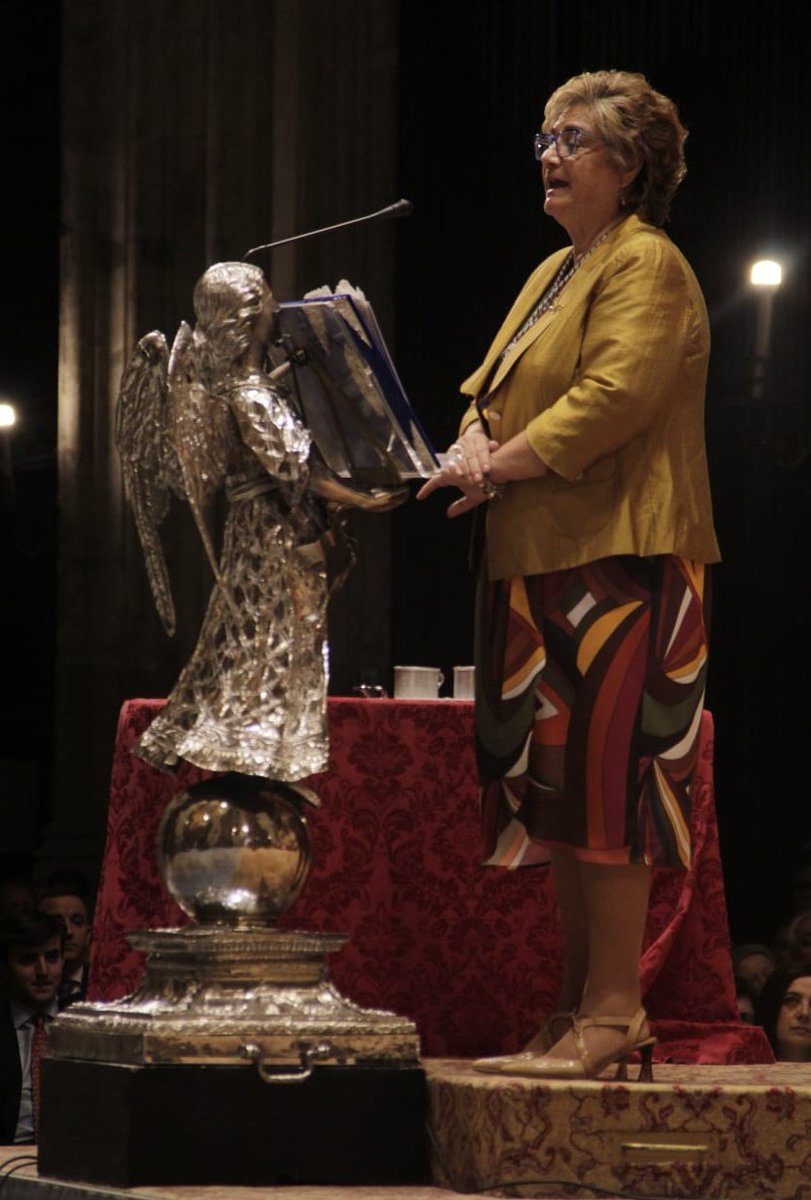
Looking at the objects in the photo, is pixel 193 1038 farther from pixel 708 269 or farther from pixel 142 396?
pixel 708 269

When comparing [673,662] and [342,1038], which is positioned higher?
[673,662]

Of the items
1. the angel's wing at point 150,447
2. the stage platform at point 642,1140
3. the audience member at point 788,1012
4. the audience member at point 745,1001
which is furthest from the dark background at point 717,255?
the stage platform at point 642,1140

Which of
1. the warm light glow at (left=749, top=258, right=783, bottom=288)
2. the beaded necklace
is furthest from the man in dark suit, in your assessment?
the warm light glow at (left=749, top=258, right=783, bottom=288)

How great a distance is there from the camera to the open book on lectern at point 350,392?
3.29 meters

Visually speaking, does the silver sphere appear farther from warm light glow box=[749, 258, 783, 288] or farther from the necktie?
warm light glow box=[749, 258, 783, 288]

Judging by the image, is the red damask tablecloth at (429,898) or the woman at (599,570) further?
the red damask tablecloth at (429,898)

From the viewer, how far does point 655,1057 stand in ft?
12.4

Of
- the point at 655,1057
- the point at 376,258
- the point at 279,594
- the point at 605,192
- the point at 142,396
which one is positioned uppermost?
the point at 376,258

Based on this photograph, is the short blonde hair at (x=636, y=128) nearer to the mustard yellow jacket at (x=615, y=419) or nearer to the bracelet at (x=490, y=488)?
the mustard yellow jacket at (x=615, y=419)

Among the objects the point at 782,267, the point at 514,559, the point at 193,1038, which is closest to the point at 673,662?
the point at 514,559

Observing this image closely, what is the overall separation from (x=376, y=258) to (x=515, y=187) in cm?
61

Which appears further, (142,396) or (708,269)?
(708,269)

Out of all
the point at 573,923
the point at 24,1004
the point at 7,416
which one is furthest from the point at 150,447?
the point at 7,416

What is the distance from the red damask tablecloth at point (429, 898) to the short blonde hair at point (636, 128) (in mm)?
971
